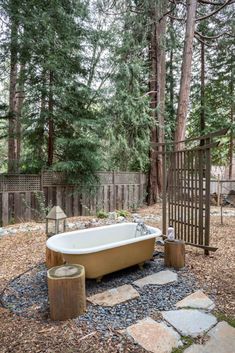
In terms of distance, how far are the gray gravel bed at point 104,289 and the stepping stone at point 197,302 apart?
0.23 ft

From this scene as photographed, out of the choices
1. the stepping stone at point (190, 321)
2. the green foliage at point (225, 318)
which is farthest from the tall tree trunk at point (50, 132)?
the green foliage at point (225, 318)

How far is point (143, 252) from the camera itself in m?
3.57

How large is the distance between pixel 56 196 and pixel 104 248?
12.9ft

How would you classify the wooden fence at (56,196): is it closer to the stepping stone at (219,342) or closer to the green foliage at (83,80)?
the green foliage at (83,80)

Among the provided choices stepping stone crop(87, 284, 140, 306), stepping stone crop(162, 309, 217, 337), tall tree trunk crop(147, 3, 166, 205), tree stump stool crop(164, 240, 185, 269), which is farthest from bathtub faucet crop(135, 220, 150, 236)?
tall tree trunk crop(147, 3, 166, 205)

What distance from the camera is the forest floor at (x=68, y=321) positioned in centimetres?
199

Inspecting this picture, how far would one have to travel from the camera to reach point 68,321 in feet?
7.50

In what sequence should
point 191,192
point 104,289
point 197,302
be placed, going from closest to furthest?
1. point 197,302
2. point 104,289
3. point 191,192

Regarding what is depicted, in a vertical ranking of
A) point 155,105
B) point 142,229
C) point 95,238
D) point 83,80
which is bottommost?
point 95,238

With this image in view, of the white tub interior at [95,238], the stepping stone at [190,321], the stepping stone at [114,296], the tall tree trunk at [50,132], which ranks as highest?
the tall tree trunk at [50,132]

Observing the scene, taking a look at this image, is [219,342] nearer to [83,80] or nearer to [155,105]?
[83,80]

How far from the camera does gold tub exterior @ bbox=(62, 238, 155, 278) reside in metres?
3.00

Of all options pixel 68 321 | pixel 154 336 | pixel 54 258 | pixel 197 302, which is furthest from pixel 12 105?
pixel 154 336

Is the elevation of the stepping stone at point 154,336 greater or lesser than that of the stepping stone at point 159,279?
lesser
